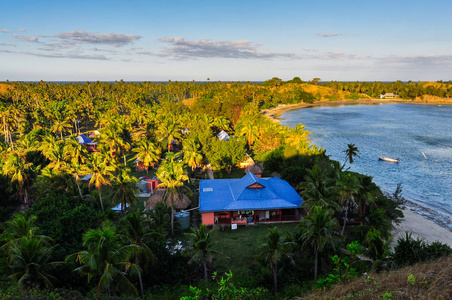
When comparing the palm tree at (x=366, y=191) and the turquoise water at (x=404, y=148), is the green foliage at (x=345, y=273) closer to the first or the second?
the palm tree at (x=366, y=191)

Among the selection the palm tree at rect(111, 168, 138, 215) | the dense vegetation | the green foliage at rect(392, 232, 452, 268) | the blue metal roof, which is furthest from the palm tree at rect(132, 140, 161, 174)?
the green foliage at rect(392, 232, 452, 268)

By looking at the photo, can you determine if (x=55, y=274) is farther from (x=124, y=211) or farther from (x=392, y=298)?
(x=392, y=298)

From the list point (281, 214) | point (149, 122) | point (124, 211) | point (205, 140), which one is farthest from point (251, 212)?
point (149, 122)

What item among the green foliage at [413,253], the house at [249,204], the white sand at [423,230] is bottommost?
the white sand at [423,230]

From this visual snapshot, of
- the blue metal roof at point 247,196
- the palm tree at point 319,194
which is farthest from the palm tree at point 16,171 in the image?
the palm tree at point 319,194

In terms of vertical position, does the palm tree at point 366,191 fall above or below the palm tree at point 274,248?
above

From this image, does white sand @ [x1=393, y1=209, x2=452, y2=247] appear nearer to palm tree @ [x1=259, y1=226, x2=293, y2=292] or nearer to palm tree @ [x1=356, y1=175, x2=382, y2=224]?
palm tree @ [x1=356, y1=175, x2=382, y2=224]
